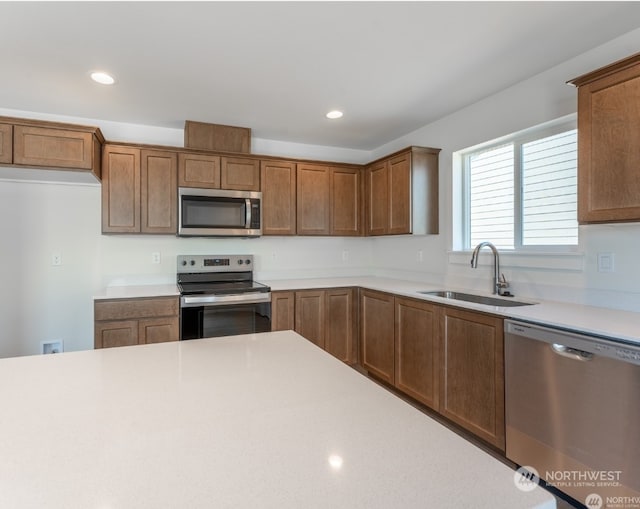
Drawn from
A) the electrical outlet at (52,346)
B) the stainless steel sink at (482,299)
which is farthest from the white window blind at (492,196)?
the electrical outlet at (52,346)

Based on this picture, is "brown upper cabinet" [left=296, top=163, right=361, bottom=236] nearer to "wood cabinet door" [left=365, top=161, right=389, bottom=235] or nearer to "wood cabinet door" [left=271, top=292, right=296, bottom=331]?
"wood cabinet door" [left=365, top=161, right=389, bottom=235]

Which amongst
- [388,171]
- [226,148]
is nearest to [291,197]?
[226,148]

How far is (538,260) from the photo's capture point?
2.40m

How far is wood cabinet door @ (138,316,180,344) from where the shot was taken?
275cm

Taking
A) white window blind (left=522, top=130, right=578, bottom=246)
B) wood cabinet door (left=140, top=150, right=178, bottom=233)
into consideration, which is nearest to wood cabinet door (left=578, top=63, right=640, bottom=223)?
white window blind (left=522, top=130, right=578, bottom=246)

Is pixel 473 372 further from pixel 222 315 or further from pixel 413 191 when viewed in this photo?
pixel 222 315

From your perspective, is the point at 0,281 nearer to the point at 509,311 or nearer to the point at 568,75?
the point at 509,311

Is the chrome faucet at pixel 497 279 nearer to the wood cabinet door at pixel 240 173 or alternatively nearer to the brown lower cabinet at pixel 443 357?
the brown lower cabinet at pixel 443 357

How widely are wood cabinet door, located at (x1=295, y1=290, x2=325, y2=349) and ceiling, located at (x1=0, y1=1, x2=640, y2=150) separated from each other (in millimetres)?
1586

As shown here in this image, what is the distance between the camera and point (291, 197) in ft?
11.9

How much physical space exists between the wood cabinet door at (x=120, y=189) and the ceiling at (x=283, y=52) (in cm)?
36

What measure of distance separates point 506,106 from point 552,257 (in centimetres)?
114

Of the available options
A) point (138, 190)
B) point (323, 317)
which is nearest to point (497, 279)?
point (323, 317)

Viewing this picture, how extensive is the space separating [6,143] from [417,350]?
127 inches
